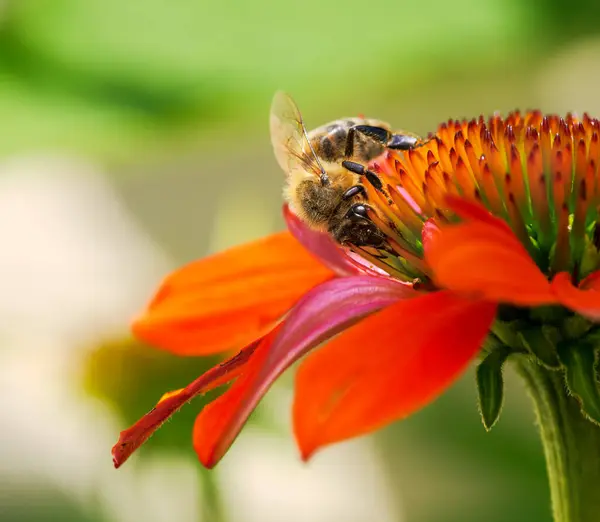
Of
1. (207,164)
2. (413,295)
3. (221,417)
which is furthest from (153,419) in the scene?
(207,164)

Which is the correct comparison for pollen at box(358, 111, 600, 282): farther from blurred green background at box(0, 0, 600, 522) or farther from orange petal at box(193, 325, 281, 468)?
blurred green background at box(0, 0, 600, 522)

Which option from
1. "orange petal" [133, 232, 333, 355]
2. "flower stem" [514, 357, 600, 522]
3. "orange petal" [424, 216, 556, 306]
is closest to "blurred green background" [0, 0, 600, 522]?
"orange petal" [133, 232, 333, 355]

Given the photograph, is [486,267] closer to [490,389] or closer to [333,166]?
[490,389]

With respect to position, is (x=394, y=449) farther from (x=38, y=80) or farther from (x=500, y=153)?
(x=500, y=153)

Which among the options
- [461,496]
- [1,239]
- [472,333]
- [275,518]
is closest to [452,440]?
[461,496]

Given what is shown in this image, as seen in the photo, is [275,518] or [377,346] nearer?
[377,346]
